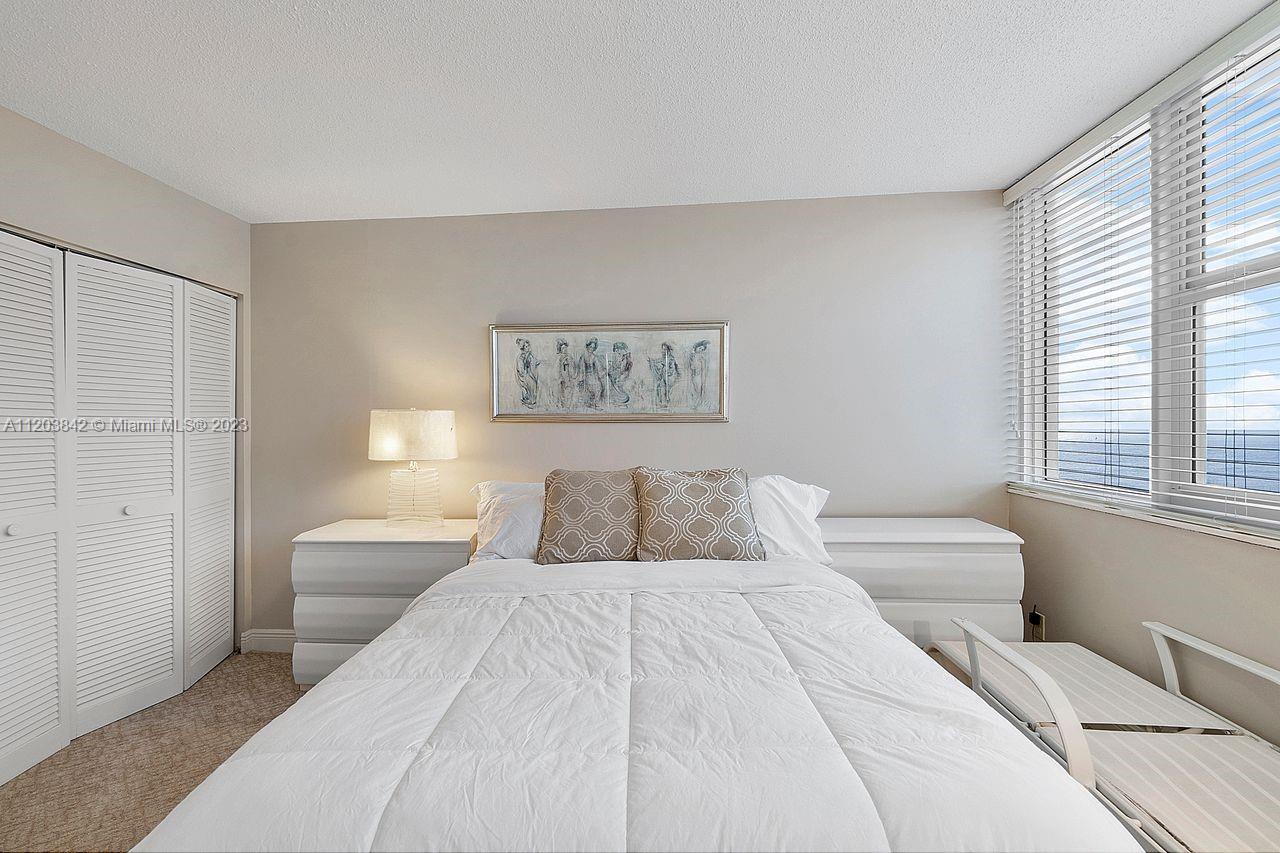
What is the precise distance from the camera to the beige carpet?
6.09 feet

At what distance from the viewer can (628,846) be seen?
86cm

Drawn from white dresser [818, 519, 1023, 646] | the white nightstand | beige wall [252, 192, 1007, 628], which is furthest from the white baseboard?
white dresser [818, 519, 1023, 646]

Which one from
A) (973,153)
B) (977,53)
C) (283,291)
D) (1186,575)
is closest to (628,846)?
(1186,575)

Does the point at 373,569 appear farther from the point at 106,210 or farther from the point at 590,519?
the point at 106,210

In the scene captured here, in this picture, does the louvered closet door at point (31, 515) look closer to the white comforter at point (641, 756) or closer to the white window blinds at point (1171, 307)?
the white comforter at point (641, 756)

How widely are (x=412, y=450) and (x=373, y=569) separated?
1.89ft

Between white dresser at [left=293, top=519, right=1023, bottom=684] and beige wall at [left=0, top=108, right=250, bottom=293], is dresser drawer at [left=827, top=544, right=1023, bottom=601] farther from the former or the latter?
beige wall at [left=0, top=108, right=250, bottom=293]

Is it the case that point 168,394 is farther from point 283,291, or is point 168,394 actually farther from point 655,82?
point 655,82

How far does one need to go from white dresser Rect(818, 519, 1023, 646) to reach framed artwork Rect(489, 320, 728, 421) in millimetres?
957

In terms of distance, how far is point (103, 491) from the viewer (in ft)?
8.13

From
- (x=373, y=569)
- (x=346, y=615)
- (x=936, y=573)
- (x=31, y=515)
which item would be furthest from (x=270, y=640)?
(x=936, y=573)

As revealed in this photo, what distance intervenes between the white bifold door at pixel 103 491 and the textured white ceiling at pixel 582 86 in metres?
0.64

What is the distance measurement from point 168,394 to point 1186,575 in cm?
408

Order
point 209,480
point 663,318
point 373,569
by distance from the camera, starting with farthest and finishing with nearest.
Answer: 1. point 663,318
2. point 209,480
3. point 373,569
